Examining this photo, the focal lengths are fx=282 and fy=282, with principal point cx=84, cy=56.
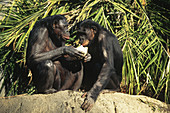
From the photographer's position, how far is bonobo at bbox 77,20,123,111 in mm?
2893

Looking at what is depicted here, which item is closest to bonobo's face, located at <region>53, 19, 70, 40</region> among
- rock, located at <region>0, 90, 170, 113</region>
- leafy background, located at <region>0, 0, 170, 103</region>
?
rock, located at <region>0, 90, 170, 113</region>

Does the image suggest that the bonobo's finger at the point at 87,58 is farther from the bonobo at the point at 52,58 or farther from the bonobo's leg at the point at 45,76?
the bonobo's leg at the point at 45,76

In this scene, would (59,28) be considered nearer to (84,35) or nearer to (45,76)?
(84,35)

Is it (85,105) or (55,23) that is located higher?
(55,23)

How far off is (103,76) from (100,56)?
0.26 m

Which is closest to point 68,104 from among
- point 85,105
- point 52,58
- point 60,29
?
point 85,105

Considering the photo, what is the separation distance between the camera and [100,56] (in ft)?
9.82

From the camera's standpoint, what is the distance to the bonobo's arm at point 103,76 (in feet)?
8.45

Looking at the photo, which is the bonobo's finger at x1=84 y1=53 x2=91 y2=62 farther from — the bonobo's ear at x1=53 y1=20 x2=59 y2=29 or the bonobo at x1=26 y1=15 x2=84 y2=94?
the bonobo's ear at x1=53 y1=20 x2=59 y2=29

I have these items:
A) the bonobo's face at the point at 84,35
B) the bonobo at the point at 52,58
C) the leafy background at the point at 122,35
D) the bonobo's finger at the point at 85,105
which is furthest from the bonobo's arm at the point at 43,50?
the leafy background at the point at 122,35

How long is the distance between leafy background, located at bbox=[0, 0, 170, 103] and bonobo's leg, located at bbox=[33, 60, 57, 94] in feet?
5.06

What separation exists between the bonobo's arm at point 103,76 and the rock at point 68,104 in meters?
0.06

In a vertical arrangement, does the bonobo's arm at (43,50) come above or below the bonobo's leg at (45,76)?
above

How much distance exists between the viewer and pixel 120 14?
4.95 meters
